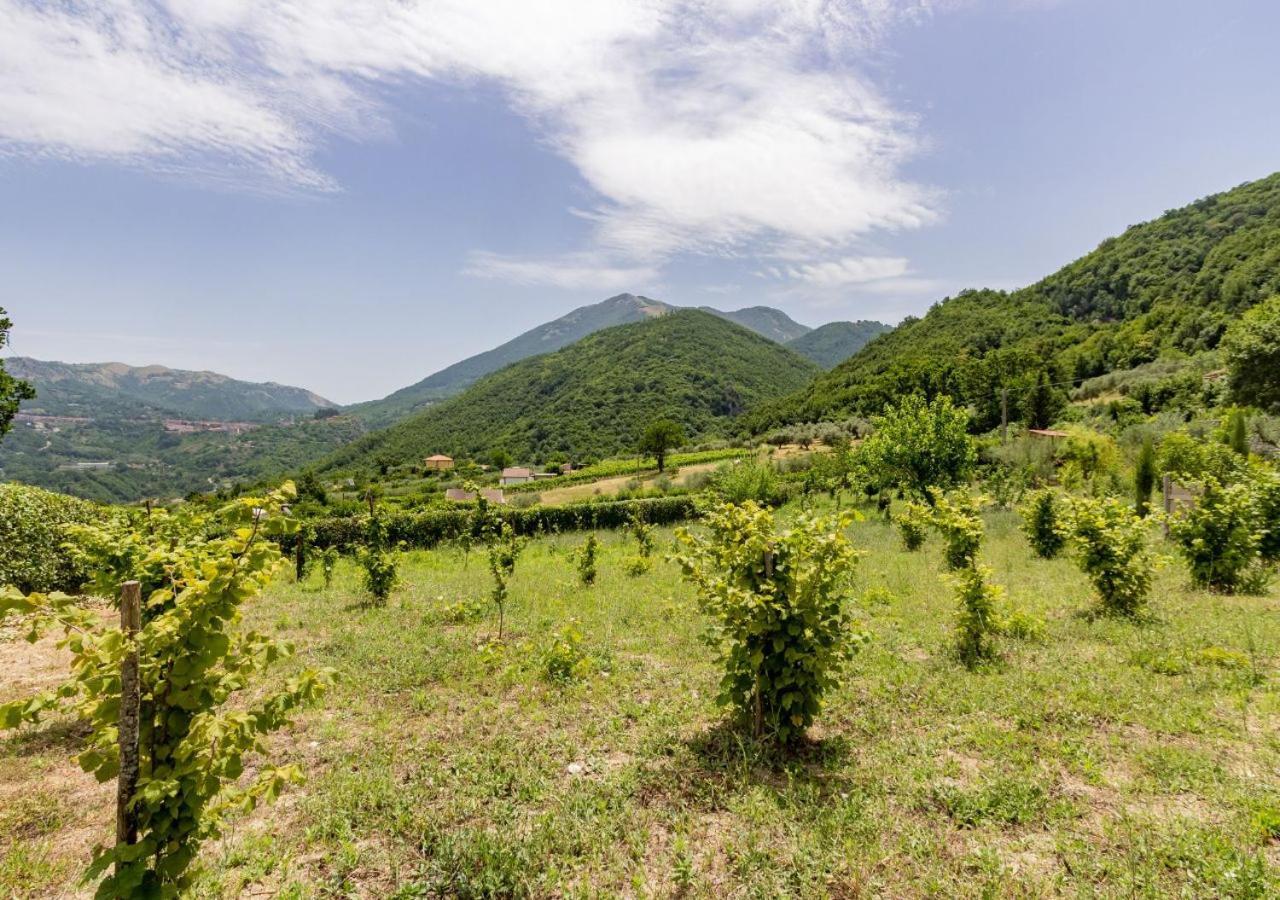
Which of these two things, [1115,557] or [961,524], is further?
[961,524]

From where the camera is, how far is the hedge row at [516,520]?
77.1ft

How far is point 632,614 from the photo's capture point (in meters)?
10.3

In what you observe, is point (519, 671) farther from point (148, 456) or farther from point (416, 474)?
point (148, 456)

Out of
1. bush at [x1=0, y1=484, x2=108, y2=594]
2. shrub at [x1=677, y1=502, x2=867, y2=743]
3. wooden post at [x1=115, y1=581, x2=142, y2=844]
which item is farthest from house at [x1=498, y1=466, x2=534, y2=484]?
wooden post at [x1=115, y1=581, x2=142, y2=844]

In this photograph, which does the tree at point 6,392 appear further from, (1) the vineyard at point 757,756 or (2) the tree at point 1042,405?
(2) the tree at point 1042,405

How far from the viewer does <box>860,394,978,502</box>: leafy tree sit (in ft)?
71.9

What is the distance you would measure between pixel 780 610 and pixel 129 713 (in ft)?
14.5

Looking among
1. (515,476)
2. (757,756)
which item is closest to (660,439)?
(515,476)

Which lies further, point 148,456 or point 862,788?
point 148,456

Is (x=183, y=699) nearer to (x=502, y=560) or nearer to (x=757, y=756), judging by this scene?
(x=757, y=756)

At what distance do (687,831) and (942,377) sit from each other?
59.8 m

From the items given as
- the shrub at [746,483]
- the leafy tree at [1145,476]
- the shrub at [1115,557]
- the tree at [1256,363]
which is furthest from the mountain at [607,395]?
Result: the shrub at [1115,557]

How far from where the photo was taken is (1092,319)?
2384 inches

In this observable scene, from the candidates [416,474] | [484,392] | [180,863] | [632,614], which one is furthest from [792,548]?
[484,392]
